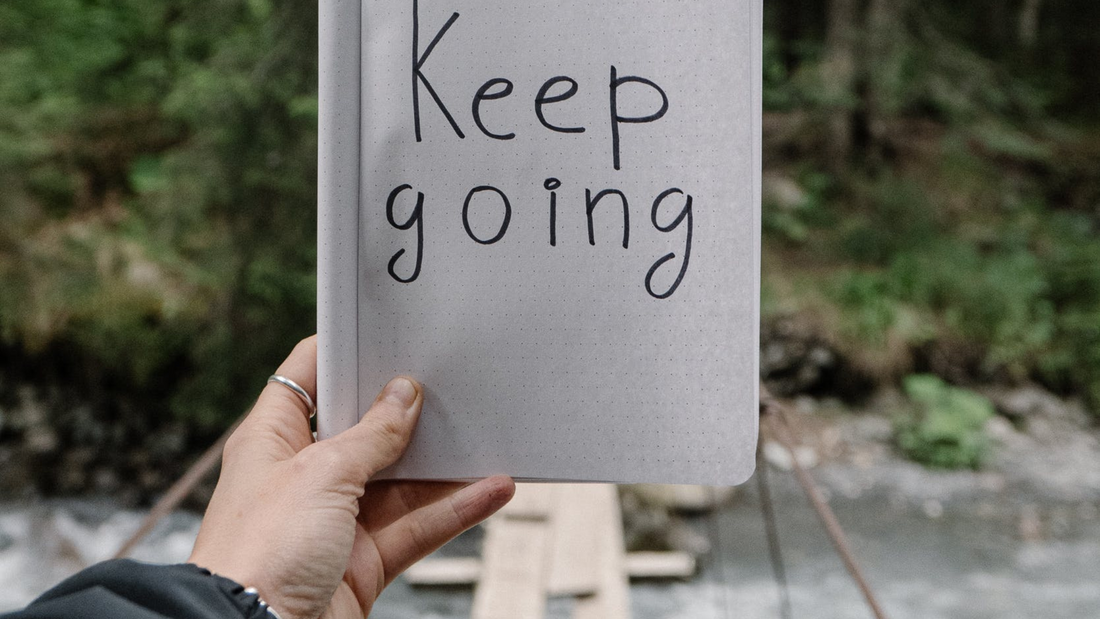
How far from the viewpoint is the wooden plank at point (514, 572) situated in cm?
179

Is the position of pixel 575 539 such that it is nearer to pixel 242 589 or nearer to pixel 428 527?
pixel 428 527

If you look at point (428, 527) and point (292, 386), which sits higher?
point (292, 386)

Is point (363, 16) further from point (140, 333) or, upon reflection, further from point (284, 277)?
point (140, 333)

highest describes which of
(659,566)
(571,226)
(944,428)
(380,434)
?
(571,226)

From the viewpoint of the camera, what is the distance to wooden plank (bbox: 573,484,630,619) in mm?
1921

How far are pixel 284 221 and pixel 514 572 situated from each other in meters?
1.64

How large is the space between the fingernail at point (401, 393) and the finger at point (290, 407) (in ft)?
0.42

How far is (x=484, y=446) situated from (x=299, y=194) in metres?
2.56

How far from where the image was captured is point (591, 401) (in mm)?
504

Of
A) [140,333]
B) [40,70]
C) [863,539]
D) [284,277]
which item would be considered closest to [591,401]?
[284,277]

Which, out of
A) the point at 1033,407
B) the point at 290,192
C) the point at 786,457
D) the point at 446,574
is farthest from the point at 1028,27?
the point at 446,574

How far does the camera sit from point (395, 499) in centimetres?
61

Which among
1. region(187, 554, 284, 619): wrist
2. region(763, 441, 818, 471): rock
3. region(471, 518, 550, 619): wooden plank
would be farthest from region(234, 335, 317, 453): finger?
region(763, 441, 818, 471): rock

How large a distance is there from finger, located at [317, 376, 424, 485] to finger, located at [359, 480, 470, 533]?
0.29 ft
